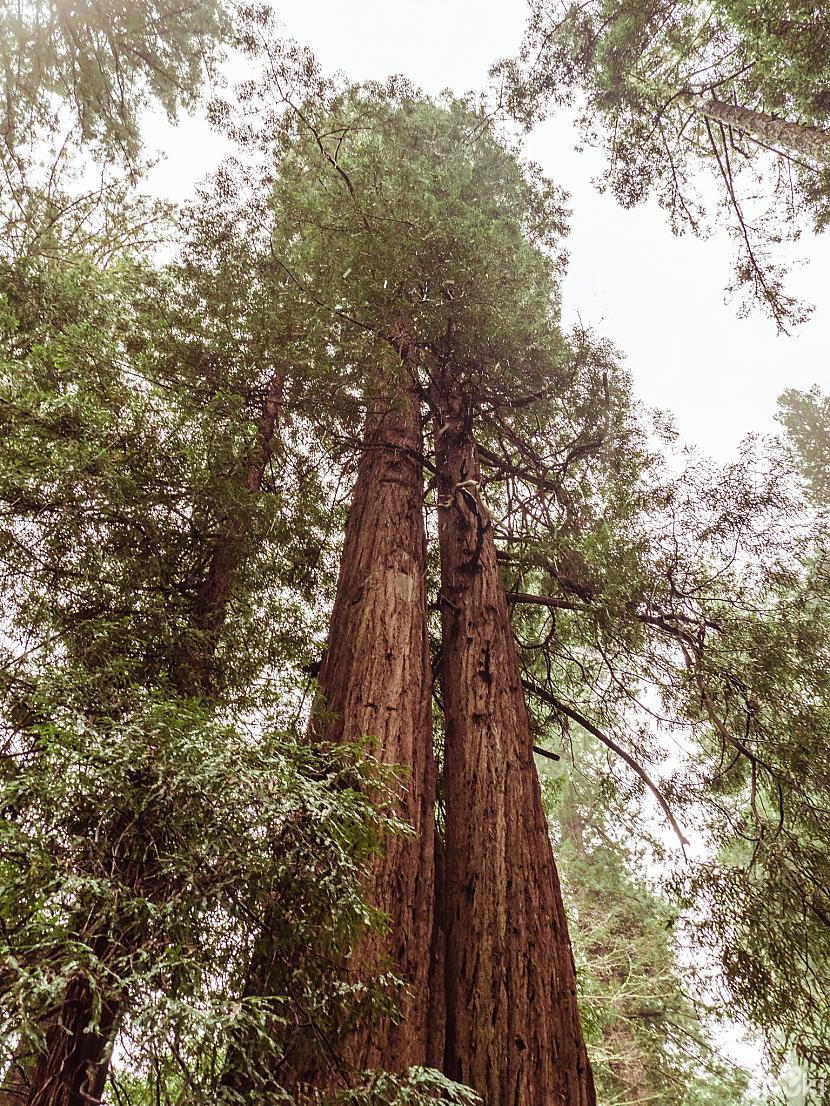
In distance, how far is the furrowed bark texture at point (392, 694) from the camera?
2459 mm

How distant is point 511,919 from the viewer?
2904 mm

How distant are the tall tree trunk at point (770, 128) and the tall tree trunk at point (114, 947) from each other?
18.6 feet

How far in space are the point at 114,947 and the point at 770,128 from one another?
843 cm

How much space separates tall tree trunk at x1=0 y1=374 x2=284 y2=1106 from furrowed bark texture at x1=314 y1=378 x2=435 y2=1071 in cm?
75

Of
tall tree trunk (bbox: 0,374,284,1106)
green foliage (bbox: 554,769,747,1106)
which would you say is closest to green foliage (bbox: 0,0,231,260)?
tall tree trunk (bbox: 0,374,284,1106)

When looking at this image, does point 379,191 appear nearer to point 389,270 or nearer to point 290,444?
point 389,270

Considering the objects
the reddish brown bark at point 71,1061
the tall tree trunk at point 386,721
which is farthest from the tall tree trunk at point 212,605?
the reddish brown bark at point 71,1061

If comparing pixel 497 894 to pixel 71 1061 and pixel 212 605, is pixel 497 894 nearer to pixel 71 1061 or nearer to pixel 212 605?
pixel 71 1061

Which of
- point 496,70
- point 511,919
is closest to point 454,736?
point 511,919

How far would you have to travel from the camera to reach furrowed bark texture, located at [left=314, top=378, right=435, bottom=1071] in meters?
2.46

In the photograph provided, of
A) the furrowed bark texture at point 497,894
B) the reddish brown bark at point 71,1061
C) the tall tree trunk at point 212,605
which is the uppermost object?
the tall tree trunk at point 212,605

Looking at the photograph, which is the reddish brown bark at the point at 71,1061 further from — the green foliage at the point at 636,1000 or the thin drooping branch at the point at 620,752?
the green foliage at the point at 636,1000

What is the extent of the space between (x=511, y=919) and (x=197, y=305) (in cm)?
563

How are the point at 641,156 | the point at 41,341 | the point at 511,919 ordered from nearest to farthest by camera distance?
the point at 511,919
the point at 41,341
the point at 641,156
